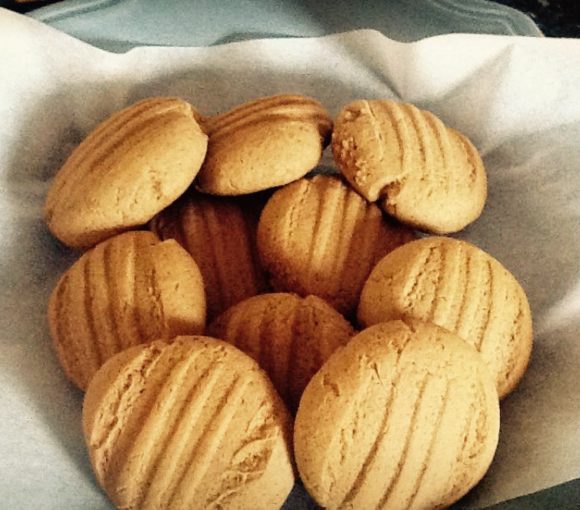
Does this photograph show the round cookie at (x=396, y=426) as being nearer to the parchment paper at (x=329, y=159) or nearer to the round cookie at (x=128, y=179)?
the parchment paper at (x=329, y=159)

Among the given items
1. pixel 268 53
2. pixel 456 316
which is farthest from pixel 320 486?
pixel 268 53

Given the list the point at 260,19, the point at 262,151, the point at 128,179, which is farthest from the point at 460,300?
the point at 260,19

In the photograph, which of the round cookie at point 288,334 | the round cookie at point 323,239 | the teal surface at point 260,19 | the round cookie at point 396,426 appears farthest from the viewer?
the teal surface at point 260,19

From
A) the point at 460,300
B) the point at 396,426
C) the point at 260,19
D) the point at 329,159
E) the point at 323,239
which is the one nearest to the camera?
the point at 396,426

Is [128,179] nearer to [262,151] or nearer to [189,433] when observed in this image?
[262,151]

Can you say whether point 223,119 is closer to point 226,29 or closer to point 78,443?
point 226,29

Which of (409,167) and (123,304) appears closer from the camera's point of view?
(123,304)

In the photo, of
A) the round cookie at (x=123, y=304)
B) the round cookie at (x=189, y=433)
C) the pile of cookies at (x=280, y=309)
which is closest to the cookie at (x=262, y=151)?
the pile of cookies at (x=280, y=309)
